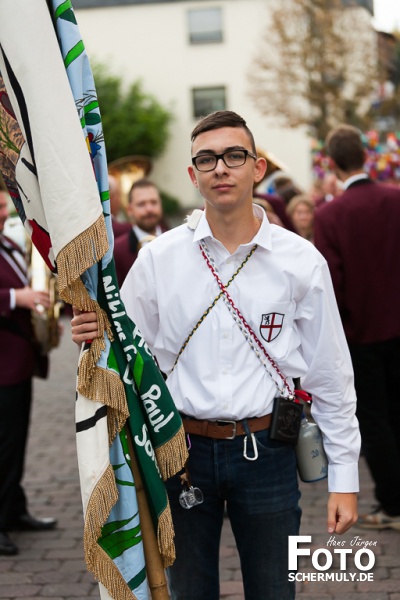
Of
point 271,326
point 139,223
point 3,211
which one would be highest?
point 3,211

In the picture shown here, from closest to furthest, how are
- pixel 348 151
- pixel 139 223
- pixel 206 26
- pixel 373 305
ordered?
pixel 373 305, pixel 348 151, pixel 139 223, pixel 206 26

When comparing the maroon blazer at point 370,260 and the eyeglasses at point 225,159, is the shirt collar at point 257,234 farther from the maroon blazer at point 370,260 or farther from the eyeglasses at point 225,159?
the maroon blazer at point 370,260

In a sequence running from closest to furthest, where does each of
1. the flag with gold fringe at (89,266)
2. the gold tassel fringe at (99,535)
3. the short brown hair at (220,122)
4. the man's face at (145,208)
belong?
the flag with gold fringe at (89,266) → the gold tassel fringe at (99,535) → the short brown hair at (220,122) → the man's face at (145,208)

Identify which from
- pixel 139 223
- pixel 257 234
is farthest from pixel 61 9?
pixel 139 223

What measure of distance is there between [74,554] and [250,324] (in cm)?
268

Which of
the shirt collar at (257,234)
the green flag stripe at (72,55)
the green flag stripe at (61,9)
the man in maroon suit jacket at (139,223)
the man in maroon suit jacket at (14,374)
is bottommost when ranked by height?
the man in maroon suit jacket at (14,374)

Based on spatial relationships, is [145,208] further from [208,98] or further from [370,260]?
[208,98]

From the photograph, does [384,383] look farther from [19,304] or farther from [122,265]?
[19,304]

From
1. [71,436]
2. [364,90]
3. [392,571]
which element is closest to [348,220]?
[392,571]

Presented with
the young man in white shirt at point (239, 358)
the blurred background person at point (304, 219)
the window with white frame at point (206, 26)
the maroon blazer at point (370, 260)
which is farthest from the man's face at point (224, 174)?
the window with white frame at point (206, 26)

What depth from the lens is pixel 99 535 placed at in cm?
268

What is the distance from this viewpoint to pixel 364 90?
96.6ft

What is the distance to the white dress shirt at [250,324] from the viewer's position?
2848 millimetres

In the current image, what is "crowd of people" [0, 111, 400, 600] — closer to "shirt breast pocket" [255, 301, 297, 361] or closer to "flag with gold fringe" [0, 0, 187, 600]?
"shirt breast pocket" [255, 301, 297, 361]
